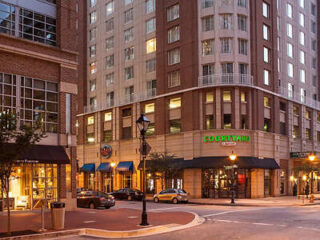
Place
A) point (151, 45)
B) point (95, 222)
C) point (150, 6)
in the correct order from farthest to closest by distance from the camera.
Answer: point (150, 6)
point (151, 45)
point (95, 222)

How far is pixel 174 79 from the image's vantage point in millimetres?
51781

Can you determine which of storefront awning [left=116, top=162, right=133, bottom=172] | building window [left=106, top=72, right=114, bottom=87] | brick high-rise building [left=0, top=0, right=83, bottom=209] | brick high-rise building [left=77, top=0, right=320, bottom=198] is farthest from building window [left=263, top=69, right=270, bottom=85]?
brick high-rise building [left=0, top=0, right=83, bottom=209]

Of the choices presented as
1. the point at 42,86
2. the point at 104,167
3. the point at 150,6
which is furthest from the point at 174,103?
the point at 42,86

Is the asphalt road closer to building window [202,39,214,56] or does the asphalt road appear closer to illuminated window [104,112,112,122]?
building window [202,39,214,56]

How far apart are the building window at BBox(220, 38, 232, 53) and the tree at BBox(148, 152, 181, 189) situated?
13.1 meters

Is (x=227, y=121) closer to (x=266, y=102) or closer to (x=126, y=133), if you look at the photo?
(x=266, y=102)

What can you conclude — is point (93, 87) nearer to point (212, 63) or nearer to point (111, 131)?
point (111, 131)

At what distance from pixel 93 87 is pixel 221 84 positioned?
982 inches

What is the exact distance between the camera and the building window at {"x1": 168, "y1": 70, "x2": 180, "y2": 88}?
2019 inches

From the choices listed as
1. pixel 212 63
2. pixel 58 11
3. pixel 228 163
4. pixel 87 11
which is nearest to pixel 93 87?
pixel 87 11

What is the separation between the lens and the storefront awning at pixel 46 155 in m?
25.8

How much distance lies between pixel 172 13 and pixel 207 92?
11.3 metres

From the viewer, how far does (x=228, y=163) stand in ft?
150

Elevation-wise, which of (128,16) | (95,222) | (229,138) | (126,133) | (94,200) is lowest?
(94,200)
